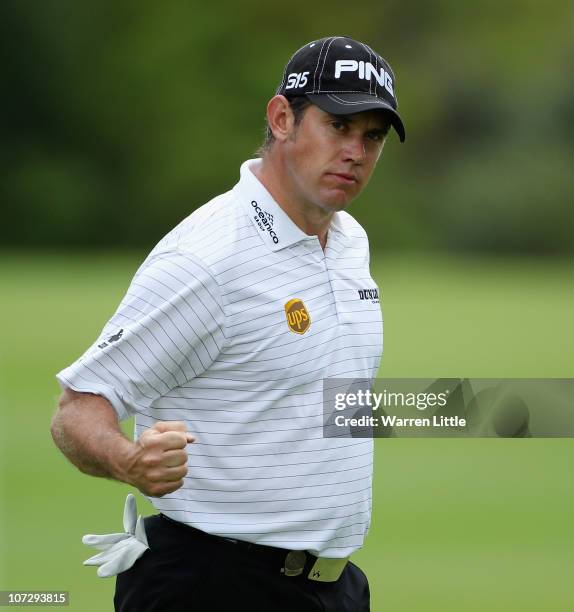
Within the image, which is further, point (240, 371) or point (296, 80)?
point (296, 80)

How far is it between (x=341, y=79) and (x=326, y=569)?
4.63 feet

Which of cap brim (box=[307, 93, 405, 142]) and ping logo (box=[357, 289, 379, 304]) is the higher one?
cap brim (box=[307, 93, 405, 142])

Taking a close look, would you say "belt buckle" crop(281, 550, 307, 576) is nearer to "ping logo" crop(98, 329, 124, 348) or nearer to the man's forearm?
the man's forearm

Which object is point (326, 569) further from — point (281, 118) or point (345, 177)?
point (281, 118)

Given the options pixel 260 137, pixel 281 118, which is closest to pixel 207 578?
pixel 281 118

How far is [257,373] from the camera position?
136 inches

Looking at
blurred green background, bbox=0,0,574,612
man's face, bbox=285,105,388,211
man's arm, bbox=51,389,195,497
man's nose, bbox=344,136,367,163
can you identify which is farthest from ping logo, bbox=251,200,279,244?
blurred green background, bbox=0,0,574,612

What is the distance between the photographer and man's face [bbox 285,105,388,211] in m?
3.71

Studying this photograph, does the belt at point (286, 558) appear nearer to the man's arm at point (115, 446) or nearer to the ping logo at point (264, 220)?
the man's arm at point (115, 446)

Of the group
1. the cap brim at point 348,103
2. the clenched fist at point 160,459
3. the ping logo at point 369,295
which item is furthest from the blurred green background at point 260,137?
the clenched fist at point 160,459

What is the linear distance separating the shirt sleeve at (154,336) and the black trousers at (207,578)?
1.46 ft

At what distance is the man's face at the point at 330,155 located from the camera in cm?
371

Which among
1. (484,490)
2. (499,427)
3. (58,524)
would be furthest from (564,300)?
(499,427)

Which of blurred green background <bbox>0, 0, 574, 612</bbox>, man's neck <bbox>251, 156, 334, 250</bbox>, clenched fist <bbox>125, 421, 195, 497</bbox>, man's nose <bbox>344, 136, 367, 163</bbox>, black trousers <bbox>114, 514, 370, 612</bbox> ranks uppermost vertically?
blurred green background <bbox>0, 0, 574, 612</bbox>
